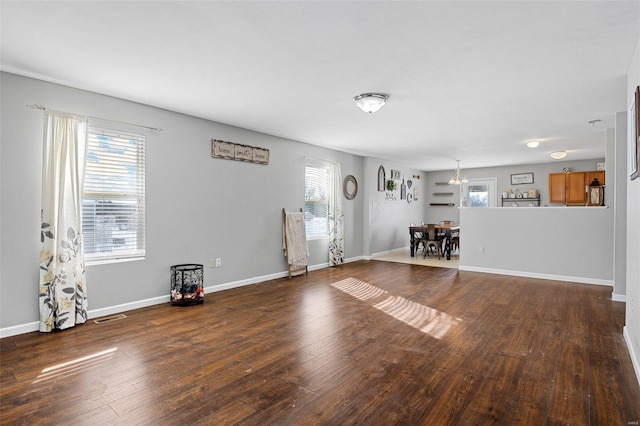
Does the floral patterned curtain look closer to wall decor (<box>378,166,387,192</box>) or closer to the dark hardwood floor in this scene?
wall decor (<box>378,166,387,192</box>)


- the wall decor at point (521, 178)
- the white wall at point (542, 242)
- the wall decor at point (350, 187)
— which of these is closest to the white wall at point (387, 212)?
the wall decor at point (350, 187)

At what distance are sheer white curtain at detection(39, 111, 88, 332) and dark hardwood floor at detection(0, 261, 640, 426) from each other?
245 mm

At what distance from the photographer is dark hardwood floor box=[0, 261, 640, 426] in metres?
1.98

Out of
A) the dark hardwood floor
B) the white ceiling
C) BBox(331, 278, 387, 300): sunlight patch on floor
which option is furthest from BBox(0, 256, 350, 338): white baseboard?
the white ceiling

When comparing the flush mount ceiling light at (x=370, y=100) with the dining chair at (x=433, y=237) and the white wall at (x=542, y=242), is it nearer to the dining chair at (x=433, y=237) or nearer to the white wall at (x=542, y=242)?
the white wall at (x=542, y=242)

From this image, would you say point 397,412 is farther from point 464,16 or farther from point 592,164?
point 592,164

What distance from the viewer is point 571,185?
26.6ft

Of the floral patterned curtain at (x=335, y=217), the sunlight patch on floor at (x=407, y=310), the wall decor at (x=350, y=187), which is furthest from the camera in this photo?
the wall decor at (x=350, y=187)

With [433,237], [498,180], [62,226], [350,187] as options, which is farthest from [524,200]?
[62,226]

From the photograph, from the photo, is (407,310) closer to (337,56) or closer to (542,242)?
(337,56)

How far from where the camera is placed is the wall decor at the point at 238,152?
15.9ft

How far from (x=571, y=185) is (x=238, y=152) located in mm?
7728

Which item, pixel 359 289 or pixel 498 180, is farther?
pixel 498 180

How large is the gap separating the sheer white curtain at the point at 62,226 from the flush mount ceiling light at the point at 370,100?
2.90 meters
